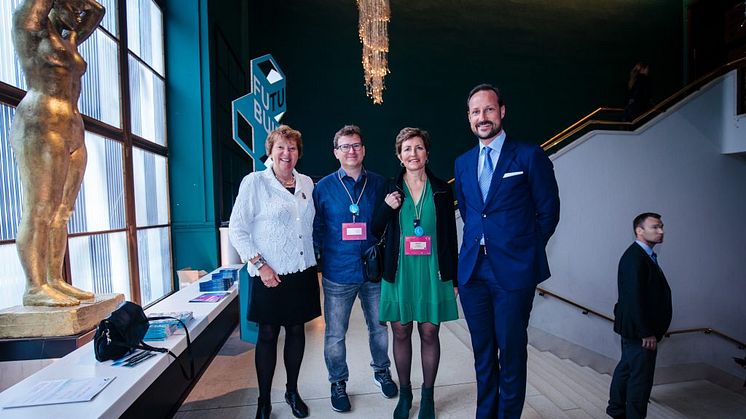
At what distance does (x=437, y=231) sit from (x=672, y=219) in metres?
6.66

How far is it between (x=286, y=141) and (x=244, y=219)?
1.46 ft

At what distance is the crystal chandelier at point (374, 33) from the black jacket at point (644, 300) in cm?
353

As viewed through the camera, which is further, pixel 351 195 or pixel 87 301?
pixel 351 195

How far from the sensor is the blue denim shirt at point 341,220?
2076 mm

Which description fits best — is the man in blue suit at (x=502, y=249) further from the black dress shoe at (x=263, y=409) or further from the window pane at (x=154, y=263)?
the window pane at (x=154, y=263)

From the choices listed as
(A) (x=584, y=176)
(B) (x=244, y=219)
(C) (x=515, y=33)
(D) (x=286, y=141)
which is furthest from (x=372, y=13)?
(C) (x=515, y=33)

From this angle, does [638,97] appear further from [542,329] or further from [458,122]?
[542,329]

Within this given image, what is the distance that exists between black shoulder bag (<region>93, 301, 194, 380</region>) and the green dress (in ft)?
3.26

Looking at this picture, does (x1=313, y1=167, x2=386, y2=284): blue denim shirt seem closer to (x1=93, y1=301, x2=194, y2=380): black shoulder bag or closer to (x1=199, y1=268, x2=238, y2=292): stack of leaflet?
(x1=93, y1=301, x2=194, y2=380): black shoulder bag

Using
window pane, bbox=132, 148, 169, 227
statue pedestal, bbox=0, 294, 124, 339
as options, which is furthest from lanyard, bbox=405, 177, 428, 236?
window pane, bbox=132, 148, 169, 227

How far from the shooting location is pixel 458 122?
8.23 meters

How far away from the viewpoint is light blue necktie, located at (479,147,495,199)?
1.79 m

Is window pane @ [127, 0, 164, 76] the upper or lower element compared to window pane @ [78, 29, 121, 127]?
upper

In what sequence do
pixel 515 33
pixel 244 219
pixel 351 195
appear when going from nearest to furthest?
pixel 244 219
pixel 351 195
pixel 515 33
